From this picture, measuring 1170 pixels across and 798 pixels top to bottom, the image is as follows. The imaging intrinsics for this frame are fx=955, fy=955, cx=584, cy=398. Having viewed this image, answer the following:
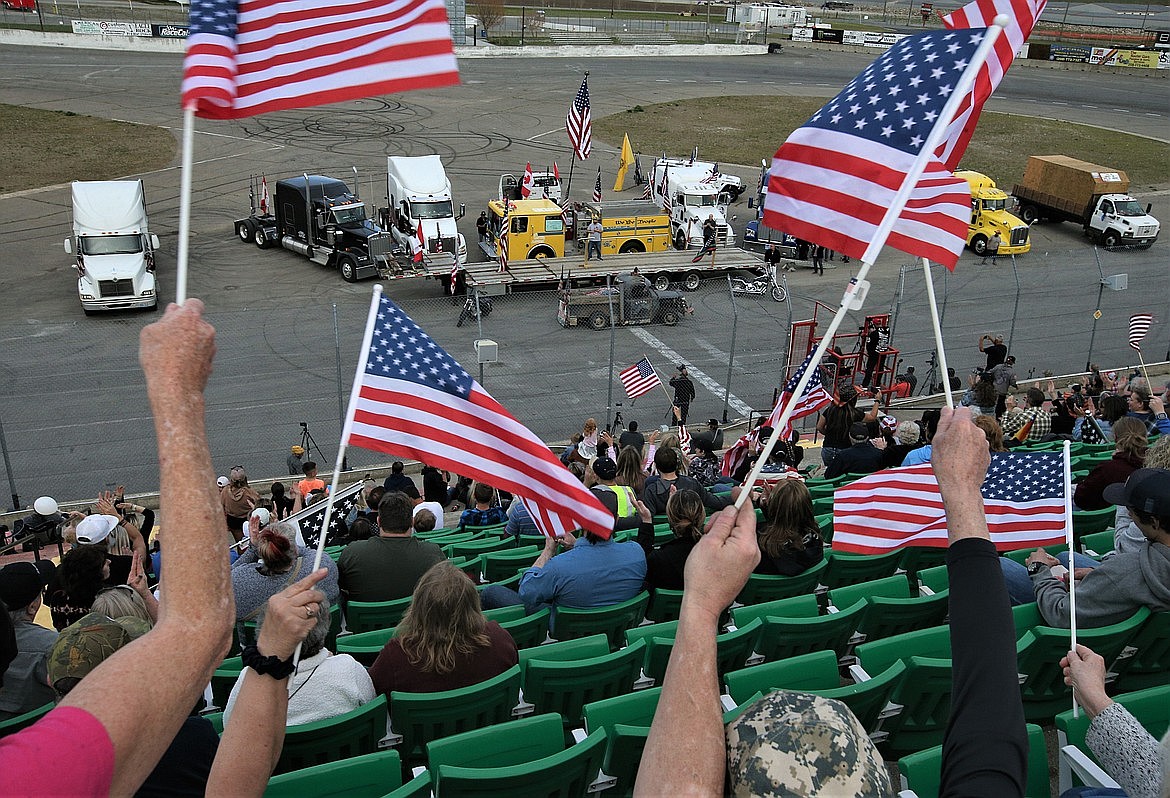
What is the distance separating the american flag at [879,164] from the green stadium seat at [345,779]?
136 inches

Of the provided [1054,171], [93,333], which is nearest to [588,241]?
[93,333]

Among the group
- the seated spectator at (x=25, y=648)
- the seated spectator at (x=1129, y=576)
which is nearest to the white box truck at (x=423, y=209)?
the seated spectator at (x=25, y=648)

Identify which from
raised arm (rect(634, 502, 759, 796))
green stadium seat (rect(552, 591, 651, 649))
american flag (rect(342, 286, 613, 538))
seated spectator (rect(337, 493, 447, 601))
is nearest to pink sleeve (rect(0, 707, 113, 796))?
raised arm (rect(634, 502, 759, 796))

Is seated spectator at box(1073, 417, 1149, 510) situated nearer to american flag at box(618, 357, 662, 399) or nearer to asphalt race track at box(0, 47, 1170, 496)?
american flag at box(618, 357, 662, 399)

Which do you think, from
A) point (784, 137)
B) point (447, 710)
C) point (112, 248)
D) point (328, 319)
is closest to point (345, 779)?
point (447, 710)

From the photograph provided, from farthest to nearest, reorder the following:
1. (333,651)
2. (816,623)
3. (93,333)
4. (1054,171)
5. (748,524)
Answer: (1054,171) < (93,333) < (333,651) < (816,623) < (748,524)

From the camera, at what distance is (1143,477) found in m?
5.47

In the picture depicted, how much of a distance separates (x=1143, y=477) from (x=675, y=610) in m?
3.41

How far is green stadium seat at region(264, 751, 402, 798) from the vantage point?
14.4 feet

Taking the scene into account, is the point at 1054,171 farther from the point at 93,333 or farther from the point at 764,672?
the point at 764,672

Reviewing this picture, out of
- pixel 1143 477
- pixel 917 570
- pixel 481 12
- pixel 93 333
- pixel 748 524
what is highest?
pixel 481 12

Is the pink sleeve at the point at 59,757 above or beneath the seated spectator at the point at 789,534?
above

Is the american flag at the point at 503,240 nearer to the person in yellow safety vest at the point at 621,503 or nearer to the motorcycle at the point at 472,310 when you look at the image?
the motorcycle at the point at 472,310

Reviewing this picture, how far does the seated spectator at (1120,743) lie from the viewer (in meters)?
3.42
